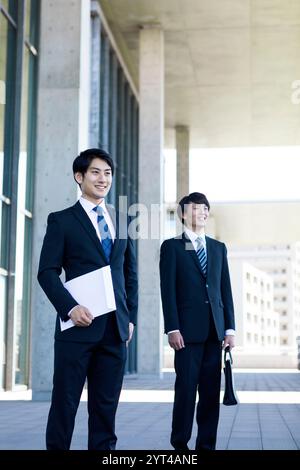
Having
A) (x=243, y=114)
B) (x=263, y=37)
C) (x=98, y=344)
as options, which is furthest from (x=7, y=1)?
→ (x=243, y=114)

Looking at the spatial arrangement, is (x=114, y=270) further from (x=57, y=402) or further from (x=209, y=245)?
(x=209, y=245)

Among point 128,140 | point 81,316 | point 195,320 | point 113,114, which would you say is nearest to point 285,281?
point 128,140

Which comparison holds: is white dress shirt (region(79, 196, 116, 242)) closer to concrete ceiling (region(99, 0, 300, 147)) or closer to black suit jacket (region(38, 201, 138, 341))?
black suit jacket (region(38, 201, 138, 341))

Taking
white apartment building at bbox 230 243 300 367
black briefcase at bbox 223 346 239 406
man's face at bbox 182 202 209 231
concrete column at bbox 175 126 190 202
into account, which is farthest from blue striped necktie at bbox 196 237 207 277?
white apartment building at bbox 230 243 300 367

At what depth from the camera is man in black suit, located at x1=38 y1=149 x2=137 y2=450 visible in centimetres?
398

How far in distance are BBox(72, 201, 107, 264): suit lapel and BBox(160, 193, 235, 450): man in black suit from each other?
3.70ft

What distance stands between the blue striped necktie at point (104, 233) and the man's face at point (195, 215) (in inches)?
43.1

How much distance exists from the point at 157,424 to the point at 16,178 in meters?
7.00

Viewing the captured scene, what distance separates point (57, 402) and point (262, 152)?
27716 mm

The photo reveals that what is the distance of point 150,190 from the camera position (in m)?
18.9

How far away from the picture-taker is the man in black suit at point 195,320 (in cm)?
502

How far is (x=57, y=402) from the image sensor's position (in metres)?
3.99

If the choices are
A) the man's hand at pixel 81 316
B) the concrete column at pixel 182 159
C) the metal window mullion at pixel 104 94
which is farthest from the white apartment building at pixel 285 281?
the man's hand at pixel 81 316

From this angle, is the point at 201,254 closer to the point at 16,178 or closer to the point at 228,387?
the point at 228,387
